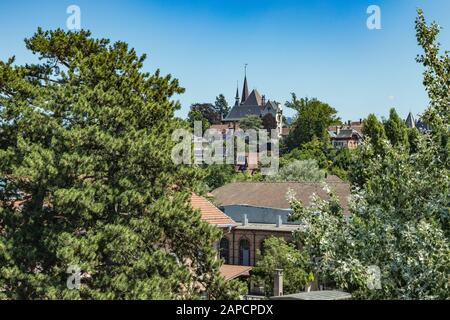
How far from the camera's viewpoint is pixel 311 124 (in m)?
102

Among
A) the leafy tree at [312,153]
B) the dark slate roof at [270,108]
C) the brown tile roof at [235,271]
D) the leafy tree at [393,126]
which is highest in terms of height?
the dark slate roof at [270,108]

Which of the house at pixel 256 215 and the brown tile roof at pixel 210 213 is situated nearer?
the brown tile roof at pixel 210 213

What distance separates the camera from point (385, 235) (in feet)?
32.8

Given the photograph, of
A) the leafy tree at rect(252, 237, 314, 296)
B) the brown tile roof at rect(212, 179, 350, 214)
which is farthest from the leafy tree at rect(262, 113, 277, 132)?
the leafy tree at rect(252, 237, 314, 296)

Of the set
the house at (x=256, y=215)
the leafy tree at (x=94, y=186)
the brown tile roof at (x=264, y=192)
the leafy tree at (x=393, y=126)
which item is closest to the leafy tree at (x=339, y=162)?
the brown tile roof at (x=264, y=192)

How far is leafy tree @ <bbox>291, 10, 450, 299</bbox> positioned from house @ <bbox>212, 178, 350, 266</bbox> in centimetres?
3058

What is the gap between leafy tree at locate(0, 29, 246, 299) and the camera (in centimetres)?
1380

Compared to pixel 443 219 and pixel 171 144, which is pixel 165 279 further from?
pixel 443 219

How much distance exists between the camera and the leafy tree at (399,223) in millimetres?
9617

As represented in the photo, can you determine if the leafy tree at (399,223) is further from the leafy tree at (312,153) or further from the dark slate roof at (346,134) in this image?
the dark slate roof at (346,134)

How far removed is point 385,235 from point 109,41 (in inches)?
396

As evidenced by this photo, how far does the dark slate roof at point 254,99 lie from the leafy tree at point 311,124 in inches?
1226

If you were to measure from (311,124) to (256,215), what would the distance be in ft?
188

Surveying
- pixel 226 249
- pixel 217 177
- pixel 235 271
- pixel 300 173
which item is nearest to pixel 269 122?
pixel 300 173
